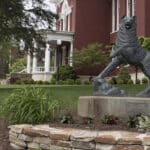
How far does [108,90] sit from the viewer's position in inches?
406

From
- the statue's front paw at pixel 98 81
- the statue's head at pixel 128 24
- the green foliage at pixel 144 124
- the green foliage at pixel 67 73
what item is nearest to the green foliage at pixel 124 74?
the green foliage at pixel 67 73

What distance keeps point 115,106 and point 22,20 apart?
61.7 ft

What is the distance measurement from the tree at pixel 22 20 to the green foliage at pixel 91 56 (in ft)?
32.4

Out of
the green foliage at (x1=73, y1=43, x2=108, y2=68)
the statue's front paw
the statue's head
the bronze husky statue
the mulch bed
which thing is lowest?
the mulch bed

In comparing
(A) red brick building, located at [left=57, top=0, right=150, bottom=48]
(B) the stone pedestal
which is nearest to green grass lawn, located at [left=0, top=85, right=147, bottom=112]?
(B) the stone pedestal

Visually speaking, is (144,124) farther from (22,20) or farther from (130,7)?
(130,7)

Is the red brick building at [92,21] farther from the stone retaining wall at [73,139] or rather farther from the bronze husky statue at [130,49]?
the stone retaining wall at [73,139]

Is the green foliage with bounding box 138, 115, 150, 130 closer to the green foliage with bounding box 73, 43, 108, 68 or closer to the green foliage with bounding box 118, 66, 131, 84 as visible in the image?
the green foliage with bounding box 118, 66, 131, 84

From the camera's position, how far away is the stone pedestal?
9.43m

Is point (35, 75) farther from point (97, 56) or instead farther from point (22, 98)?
point (22, 98)

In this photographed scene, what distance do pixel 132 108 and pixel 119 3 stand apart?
32.4m

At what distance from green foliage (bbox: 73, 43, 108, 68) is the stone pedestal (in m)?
28.4

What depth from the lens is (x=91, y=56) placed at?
38969 millimetres

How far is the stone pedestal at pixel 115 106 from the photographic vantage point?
9430 mm
